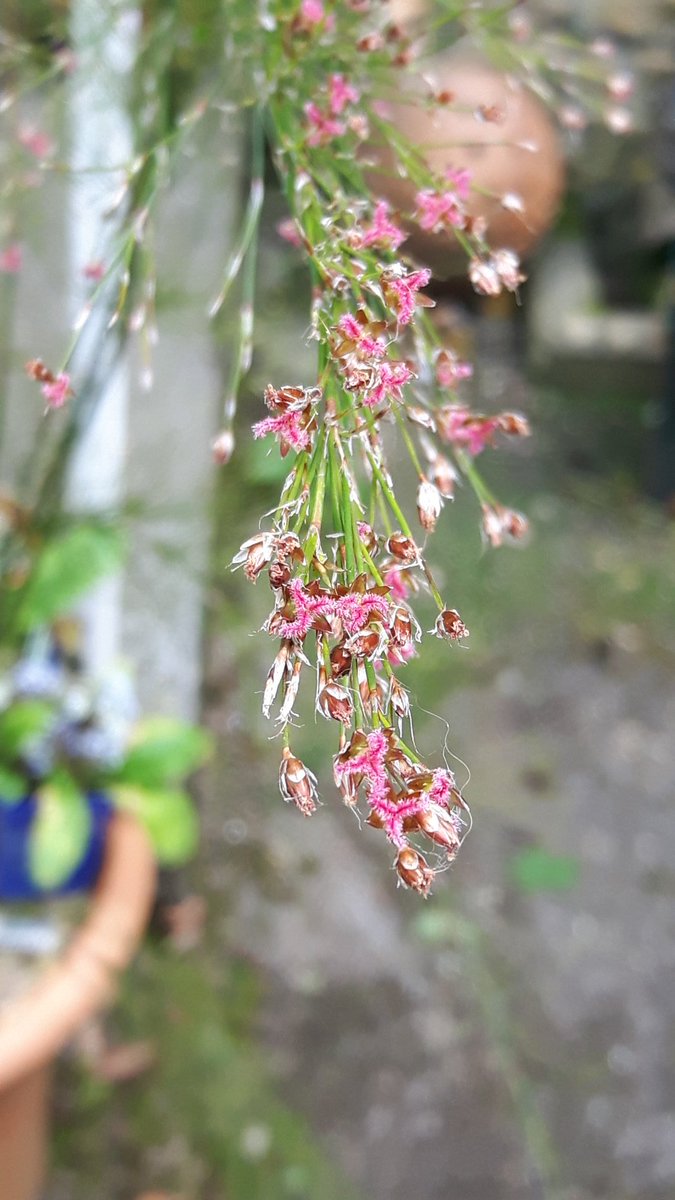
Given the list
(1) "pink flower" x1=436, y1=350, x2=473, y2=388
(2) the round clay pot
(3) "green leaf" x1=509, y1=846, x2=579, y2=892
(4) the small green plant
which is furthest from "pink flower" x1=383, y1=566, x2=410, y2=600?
(3) "green leaf" x1=509, y1=846, x2=579, y2=892

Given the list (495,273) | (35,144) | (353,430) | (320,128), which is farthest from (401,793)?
(35,144)

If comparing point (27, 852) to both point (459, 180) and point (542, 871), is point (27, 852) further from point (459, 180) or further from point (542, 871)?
point (459, 180)

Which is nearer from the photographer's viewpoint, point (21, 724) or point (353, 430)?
point (353, 430)

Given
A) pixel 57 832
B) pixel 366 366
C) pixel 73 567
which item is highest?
pixel 366 366

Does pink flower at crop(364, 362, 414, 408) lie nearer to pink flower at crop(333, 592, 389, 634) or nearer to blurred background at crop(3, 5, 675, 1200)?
pink flower at crop(333, 592, 389, 634)

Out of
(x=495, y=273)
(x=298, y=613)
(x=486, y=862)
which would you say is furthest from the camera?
(x=486, y=862)

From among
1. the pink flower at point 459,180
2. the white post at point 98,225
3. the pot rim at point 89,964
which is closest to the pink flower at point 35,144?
the white post at point 98,225
